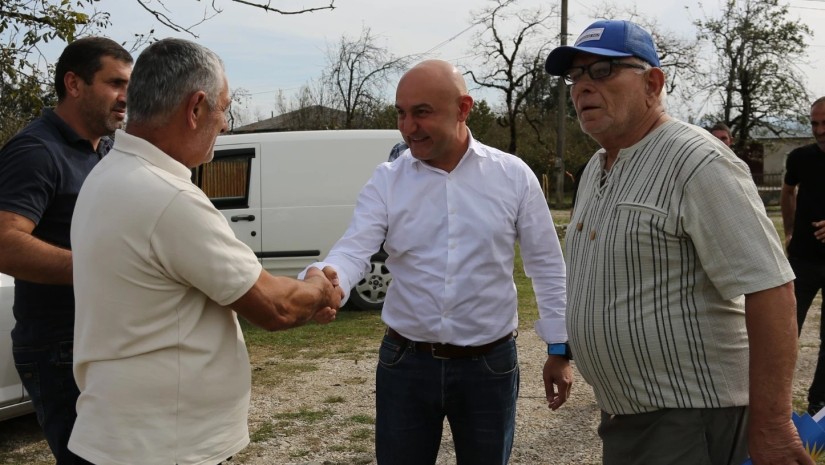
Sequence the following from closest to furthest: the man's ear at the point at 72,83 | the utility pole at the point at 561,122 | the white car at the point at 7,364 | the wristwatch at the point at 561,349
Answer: the wristwatch at the point at 561,349 → the man's ear at the point at 72,83 → the white car at the point at 7,364 → the utility pole at the point at 561,122

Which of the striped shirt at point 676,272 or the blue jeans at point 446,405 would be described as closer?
the striped shirt at point 676,272

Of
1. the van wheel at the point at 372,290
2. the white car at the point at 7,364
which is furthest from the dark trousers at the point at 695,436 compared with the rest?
the van wheel at the point at 372,290

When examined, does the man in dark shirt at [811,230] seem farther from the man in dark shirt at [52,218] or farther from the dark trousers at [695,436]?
the man in dark shirt at [52,218]

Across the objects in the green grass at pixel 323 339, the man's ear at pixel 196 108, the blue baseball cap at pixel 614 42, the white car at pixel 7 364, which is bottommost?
the green grass at pixel 323 339

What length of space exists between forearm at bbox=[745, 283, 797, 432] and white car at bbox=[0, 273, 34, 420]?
4.42 metres

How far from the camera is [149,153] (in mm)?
2193

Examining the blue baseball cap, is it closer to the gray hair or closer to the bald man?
the bald man

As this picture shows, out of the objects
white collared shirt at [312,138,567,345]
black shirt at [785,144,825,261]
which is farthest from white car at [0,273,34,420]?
black shirt at [785,144,825,261]

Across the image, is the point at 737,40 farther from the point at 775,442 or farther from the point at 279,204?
the point at 775,442

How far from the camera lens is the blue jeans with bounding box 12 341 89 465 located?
3.00 m

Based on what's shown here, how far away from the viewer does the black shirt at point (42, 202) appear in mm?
2973

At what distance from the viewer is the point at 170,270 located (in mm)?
2139

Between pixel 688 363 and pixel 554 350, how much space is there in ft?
3.01

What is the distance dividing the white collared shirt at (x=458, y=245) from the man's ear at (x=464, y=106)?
12cm
